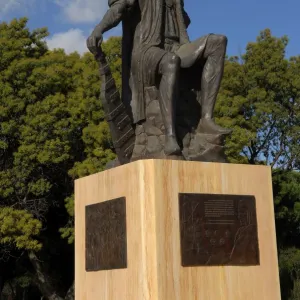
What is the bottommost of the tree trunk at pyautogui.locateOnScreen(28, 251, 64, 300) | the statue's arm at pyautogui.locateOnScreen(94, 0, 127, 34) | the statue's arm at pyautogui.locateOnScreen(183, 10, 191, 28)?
the tree trunk at pyautogui.locateOnScreen(28, 251, 64, 300)

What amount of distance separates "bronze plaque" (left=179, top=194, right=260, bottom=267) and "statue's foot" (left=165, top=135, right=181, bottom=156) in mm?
580

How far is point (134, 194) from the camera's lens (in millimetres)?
6219

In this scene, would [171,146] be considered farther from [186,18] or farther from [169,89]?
[186,18]

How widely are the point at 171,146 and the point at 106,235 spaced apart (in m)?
1.17

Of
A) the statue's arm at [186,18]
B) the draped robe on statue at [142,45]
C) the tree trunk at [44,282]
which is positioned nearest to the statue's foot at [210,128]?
the draped robe on statue at [142,45]

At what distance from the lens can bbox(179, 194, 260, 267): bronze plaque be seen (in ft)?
20.1

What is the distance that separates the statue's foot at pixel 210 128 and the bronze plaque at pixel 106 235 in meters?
1.36

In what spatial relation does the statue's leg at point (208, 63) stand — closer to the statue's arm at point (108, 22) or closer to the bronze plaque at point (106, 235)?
the statue's arm at point (108, 22)

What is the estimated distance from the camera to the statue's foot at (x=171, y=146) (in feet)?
21.7

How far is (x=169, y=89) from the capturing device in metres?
6.92

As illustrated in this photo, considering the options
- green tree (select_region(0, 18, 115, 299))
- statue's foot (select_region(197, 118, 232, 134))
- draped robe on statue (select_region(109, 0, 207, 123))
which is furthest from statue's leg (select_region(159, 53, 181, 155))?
green tree (select_region(0, 18, 115, 299))

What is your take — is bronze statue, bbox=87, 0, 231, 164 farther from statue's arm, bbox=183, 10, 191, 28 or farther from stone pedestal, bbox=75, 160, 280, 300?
stone pedestal, bbox=75, 160, 280, 300

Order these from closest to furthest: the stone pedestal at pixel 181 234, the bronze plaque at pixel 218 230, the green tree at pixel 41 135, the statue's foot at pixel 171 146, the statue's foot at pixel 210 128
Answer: the stone pedestal at pixel 181 234 → the bronze plaque at pixel 218 230 → the statue's foot at pixel 171 146 → the statue's foot at pixel 210 128 → the green tree at pixel 41 135

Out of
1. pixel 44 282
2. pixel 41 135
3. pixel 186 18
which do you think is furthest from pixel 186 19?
pixel 44 282
